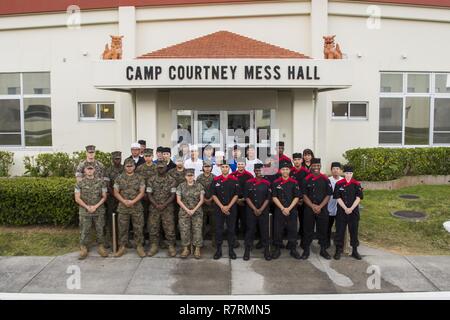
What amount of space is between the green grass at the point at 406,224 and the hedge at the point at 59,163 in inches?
320

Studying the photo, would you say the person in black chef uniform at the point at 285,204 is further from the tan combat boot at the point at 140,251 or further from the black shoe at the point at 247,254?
the tan combat boot at the point at 140,251

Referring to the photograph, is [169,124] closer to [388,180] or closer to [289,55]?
[289,55]

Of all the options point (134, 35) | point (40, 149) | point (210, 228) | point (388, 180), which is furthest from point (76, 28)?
point (388, 180)

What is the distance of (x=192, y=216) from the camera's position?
734cm

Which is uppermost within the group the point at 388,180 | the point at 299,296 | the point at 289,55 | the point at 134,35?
the point at 134,35

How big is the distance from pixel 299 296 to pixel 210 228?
278cm

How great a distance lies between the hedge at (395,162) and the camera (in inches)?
512

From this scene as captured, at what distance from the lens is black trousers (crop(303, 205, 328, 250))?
7335 millimetres

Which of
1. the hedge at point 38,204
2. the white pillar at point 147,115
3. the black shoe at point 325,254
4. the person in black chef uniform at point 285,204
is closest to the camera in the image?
the person in black chef uniform at point 285,204

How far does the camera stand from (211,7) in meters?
13.9

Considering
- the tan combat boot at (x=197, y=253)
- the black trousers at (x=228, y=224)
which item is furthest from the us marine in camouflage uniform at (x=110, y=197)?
the black trousers at (x=228, y=224)

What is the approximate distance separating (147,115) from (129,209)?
5.20 m

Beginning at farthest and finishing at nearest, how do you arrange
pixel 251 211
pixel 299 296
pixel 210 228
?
pixel 210 228 → pixel 251 211 → pixel 299 296

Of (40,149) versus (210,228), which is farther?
(40,149)
